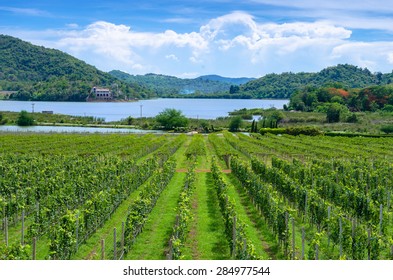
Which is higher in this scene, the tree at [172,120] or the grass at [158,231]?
the tree at [172,120]

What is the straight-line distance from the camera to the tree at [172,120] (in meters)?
90.1

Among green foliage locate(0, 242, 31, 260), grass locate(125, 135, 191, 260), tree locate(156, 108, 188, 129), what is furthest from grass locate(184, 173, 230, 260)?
tree locate(156, 108, 188, 129)

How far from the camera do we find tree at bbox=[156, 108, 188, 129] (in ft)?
295

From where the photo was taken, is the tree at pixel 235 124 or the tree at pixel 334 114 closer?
the tree at pixel 235 124

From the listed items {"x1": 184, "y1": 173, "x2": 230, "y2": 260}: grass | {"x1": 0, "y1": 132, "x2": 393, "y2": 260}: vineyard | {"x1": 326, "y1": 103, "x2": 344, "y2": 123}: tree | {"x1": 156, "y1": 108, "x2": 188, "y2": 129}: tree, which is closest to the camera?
{"x1": 0, "y1": 132, "x2": 393, "y2": 260}: vineyard

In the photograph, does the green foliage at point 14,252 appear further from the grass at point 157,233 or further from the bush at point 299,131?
the bush at point 299,131

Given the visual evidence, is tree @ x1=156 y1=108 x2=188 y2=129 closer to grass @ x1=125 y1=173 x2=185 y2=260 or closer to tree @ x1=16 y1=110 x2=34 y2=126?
tree @ x1=16 y1=110 x2=34 y2=126

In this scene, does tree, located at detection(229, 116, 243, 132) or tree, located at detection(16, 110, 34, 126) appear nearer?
tree, located at detection(229, 116, 243, 132)

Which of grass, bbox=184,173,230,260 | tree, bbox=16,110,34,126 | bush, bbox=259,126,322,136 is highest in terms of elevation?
tree, bbox=16,110,34,126

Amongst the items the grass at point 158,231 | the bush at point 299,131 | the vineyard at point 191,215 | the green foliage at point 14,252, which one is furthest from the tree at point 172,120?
the green foliage at point 14,252

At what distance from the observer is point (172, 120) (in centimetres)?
9019

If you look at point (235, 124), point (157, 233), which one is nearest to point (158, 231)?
point (157, 233)

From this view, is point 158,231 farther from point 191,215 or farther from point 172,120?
point 172,120
